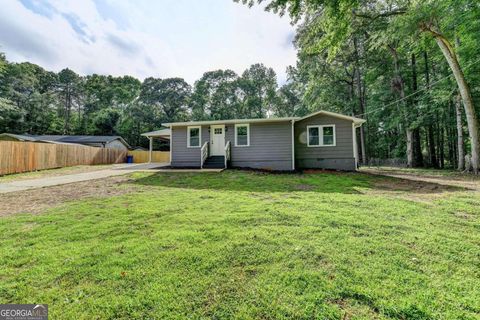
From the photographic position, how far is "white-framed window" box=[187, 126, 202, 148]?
529 inches

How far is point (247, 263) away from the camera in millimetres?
2473

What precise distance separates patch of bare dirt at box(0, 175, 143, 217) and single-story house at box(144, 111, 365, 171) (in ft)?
18.8

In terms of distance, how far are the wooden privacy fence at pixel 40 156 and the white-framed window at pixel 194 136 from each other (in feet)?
28.6

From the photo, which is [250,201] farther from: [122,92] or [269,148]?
[122,92]

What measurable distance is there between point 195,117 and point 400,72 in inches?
1011

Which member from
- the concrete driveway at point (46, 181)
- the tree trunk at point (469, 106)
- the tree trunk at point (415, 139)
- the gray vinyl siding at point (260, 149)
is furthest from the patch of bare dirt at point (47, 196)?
the tree trunk at point (415, 139)

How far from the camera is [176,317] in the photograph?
174cm

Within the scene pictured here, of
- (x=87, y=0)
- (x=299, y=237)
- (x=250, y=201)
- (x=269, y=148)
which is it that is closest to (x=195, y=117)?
(x=269, y=148)

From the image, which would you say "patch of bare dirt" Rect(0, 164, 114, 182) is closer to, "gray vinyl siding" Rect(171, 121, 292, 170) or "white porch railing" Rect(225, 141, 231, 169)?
"gray vinyl siding" Rect(171, 121, 292, 170)

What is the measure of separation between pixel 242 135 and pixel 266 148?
154cm

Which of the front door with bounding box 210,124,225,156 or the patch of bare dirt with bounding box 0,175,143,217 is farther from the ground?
the front door with bounding box 210,124,225,156

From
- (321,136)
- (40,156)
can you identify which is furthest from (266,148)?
(40,156)

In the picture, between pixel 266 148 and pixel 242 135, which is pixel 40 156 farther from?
pixel 266 148

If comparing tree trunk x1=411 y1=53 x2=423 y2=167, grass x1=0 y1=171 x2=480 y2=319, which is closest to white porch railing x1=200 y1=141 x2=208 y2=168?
grass x1=0 y1=171 x2=480 y2=319
